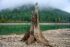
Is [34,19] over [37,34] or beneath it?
over

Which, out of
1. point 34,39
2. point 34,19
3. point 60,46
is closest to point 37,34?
point 34,39

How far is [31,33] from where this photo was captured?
12156 mm

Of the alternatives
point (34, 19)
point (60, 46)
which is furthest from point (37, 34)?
point (60, 46)

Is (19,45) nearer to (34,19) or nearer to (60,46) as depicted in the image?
(34,19)

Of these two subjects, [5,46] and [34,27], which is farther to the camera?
[34,27]

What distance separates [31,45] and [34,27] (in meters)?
1.59

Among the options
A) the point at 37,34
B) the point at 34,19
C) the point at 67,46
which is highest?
the point at 34,19

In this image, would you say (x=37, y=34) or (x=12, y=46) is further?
(x=37, y=34)

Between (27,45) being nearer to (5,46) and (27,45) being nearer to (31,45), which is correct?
(31,45)

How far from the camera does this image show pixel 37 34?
12.0 metres

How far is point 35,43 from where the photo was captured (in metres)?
11.7

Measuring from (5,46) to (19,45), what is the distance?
3.56ft

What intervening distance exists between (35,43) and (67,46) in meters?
2.59

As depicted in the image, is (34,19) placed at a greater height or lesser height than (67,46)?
greater
